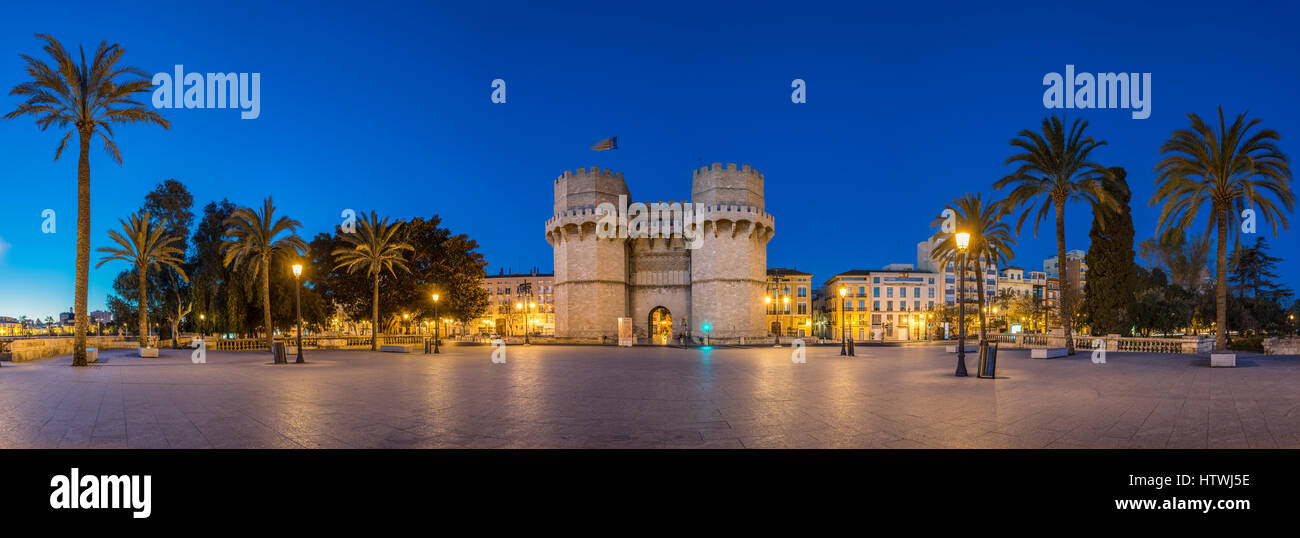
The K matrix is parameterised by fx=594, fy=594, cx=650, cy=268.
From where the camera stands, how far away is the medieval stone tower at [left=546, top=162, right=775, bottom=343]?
48.3 metres

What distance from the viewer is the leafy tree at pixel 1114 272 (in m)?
35.4

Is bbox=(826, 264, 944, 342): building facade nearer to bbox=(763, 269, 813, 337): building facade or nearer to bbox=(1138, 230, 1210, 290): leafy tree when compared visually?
bbox=(763, 269, 813, 337): building facade

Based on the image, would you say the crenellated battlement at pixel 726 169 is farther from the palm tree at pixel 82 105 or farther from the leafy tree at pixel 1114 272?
the palm tree at pixel 82 105

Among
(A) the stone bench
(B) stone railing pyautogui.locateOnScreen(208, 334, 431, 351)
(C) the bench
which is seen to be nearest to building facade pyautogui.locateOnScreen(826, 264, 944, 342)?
(A) the stone bench

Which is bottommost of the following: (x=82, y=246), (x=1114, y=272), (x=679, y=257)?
(x=1114, y=272)

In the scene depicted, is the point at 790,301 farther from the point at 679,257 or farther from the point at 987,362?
the point at 987,362

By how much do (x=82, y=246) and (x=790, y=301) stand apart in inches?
3262

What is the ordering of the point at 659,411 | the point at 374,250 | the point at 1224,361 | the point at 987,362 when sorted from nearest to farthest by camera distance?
the point at 659,411 < the point at 987,362 < the point at 1224,361 < the point at 374,250

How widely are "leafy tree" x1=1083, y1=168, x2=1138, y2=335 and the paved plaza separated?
2157cm

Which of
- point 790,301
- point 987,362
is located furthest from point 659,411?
point 790,301

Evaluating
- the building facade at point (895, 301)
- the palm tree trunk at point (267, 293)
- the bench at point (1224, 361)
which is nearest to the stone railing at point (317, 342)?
the palm tree trunk at point (267, 293)

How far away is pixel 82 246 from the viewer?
2153 cm

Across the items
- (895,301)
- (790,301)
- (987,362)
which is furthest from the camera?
(790,301)
